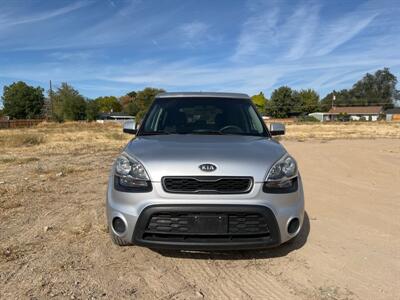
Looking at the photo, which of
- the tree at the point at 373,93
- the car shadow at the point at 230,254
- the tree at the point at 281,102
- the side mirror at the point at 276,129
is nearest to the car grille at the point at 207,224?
the car shadow at the point at 230,254

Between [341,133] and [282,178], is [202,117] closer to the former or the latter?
[282,178]

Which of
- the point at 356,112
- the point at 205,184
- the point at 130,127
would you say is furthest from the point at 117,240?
the point at 356,112

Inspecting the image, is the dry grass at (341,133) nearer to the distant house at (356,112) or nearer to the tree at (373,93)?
the distant house at (356,112)

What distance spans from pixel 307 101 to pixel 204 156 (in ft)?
370

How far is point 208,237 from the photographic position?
3.59m

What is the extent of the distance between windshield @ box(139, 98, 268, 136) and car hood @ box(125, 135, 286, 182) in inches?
24.6

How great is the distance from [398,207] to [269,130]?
2590 millimetres

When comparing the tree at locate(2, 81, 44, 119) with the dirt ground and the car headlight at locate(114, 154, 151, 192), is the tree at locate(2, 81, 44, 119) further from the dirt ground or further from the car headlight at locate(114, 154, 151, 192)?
the car headlight at locate(114, 154, 151, 192)

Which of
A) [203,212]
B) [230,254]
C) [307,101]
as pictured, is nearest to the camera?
[203,212]

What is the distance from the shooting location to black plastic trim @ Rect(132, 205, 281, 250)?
3513 mm

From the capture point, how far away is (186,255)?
415cm

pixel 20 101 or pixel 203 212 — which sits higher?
pixel 20 101

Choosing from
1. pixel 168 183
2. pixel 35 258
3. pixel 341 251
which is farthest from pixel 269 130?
pixel 35 258

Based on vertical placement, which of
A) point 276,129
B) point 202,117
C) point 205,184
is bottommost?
point 205,184
